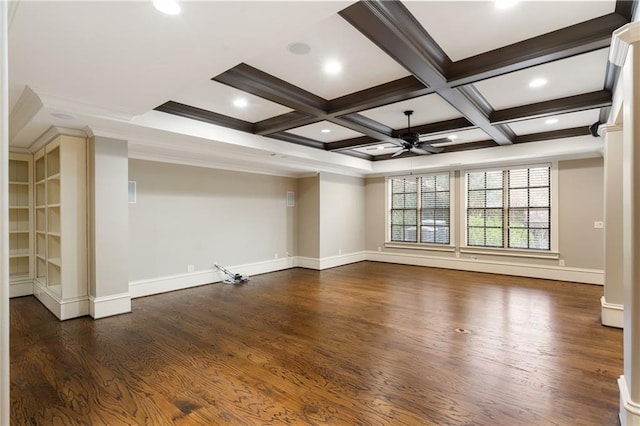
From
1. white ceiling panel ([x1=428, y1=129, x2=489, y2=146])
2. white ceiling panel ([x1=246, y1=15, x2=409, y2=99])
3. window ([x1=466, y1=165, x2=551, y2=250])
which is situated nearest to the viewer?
white ceiling panel ([x1=246, y1=15, x2=409, y2=99])

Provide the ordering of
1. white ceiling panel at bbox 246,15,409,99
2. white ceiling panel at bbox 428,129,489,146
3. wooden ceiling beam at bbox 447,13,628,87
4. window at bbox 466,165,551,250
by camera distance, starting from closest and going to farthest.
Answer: wooden ceiling beam at bbox 447,13,628,87
white ceiling panel at bbox 246,15,409,99
white ceiling panel at bbox 428,129,489,146
window at bbox 466,165,551,250

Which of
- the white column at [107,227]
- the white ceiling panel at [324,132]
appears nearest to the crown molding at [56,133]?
the white column at [107,227]

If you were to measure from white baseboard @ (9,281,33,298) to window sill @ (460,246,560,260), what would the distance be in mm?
8483

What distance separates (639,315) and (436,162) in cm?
595

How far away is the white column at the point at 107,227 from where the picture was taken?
4.20m

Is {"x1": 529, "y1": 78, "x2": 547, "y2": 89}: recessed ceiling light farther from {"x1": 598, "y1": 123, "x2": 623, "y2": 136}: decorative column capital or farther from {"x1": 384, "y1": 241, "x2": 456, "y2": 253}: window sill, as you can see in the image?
{"x1": 384, "y1": 241, "x2": 456, "y2": 253}: window sill

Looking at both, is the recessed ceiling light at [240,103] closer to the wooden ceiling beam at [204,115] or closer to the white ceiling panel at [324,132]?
the wooden ceiling beam at [204,115]

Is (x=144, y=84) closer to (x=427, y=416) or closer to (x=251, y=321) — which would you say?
(x=251, y=321)

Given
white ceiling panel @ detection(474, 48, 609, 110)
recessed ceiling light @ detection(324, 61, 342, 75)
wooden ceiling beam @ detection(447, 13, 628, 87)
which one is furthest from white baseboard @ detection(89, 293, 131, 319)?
white ceiling panel @ detection(474, 48, 609, 110)

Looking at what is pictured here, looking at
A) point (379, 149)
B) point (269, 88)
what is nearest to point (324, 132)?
point (379, 149)

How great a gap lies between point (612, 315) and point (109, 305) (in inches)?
246

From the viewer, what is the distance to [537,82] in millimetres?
3666

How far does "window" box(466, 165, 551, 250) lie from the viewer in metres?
6.65

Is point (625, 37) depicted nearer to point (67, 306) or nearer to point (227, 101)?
point (227, 101)
